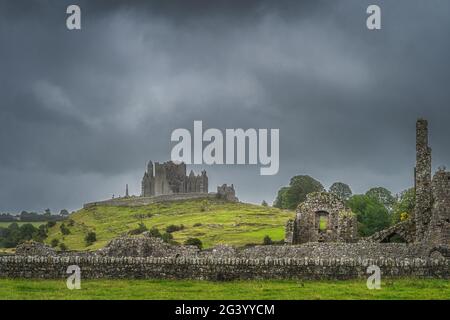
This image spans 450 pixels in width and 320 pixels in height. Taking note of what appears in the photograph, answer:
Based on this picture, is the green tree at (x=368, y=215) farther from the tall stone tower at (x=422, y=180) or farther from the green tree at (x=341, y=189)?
the tall stone tower at (x=422, y=180)

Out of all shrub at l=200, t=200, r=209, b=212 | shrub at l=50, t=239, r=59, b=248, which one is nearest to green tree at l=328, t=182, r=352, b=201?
shrub at l=200, t=200, r=209, b=212

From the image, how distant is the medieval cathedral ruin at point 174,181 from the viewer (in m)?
185

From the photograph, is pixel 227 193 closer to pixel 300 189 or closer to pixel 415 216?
pixel 300 189

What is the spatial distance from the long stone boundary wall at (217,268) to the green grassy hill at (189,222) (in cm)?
4738

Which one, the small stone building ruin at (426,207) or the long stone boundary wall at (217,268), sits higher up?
the small stone building ruin at (426,207)

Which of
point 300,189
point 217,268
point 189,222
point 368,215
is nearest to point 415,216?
point 217,268

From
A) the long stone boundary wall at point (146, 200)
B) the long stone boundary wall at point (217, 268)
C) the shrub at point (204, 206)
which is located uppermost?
the long stone boundary wall at point (146, 200)

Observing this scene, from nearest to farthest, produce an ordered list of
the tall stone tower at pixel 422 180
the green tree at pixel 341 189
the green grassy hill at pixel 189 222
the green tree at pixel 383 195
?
the tall stone tower at pixel 422 180 < the green grassy hill at pixel 189 222 < the green tree at pixel 383 195 < the green tree at pixel 341 189

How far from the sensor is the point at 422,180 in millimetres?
38594

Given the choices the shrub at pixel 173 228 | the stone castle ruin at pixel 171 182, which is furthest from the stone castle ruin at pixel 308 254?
the stone castle ruin at pixel 171 182

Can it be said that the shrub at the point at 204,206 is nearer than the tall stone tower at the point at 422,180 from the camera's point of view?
No
